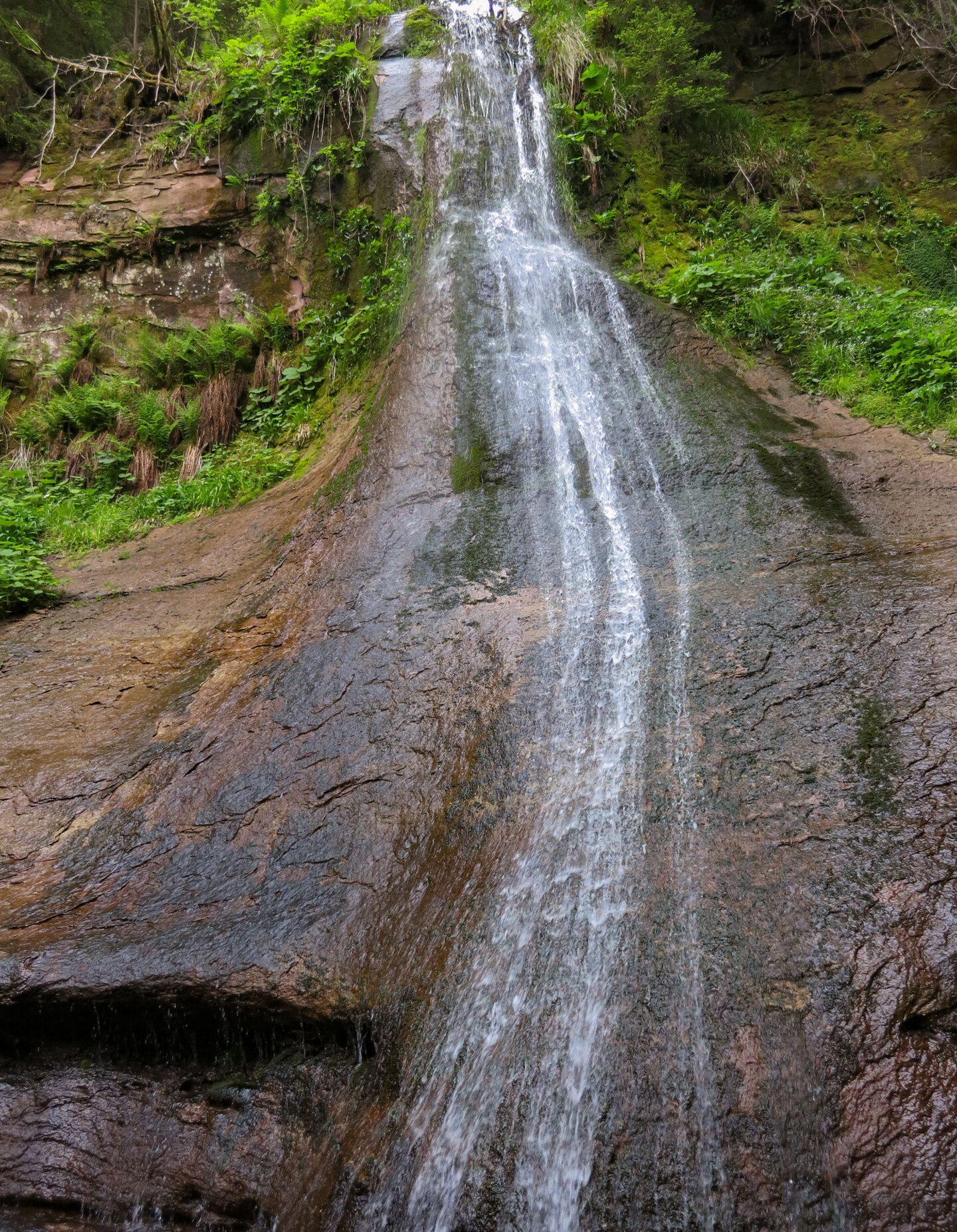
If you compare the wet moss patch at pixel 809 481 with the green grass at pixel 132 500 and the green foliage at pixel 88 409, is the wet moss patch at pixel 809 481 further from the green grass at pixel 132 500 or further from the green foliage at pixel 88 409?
the green foliage at pixel 88 409

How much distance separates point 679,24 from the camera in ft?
29.7

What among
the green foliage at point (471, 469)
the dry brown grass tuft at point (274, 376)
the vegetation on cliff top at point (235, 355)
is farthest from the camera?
the dry brown grass tuft at point (274, 376)

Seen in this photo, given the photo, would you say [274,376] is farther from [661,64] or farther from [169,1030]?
[169,1030]

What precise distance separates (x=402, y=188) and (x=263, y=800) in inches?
307

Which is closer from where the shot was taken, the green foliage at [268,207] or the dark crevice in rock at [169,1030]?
the dark crevice in rock at [169,1030]

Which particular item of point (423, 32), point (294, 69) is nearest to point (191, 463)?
point (294, 69)

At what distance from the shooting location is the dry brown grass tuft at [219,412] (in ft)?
29.4

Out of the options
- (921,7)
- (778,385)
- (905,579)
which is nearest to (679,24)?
(921,7)

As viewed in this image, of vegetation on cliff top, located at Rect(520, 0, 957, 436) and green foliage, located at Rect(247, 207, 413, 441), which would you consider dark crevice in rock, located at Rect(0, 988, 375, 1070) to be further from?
vegetation on cliff top, located at Rect(520, 0, 957, 436)

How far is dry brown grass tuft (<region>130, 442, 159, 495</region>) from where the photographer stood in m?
8.81

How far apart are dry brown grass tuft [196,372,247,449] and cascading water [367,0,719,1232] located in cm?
334

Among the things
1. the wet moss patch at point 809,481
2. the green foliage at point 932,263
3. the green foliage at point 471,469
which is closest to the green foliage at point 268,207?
the green foliage at point 471,469

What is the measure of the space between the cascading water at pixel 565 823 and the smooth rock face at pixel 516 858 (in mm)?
18

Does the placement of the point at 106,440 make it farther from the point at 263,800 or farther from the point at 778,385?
the point at 778,385
